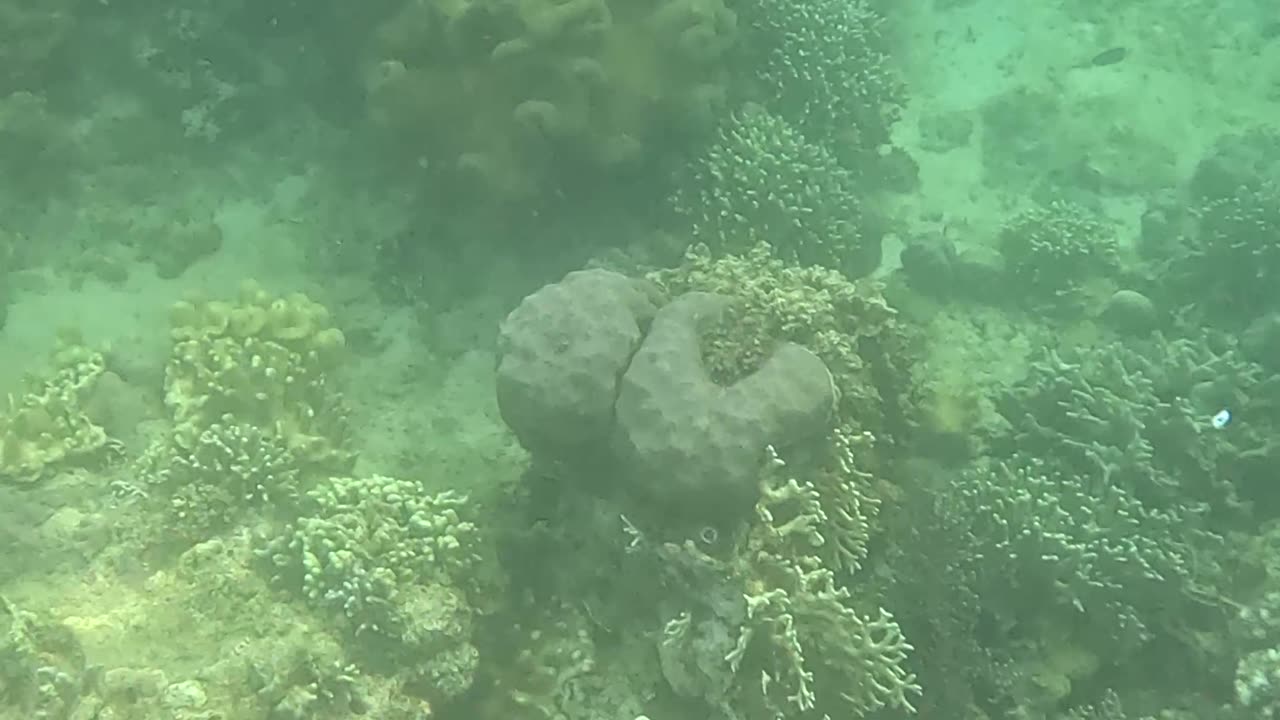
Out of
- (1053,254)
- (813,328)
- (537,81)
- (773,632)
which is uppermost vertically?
(537,81)

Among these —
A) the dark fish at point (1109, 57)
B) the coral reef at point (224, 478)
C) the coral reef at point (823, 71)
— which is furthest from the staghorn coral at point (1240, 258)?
the coral reef at point (224, 478)

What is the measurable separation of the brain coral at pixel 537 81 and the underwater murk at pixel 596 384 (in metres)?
0.03

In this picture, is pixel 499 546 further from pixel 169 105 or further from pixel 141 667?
pixel 169 105

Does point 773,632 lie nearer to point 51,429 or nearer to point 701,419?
point 701,419

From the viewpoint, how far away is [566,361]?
4.80m

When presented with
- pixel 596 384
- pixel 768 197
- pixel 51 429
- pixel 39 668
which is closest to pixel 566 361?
pixel 596 384

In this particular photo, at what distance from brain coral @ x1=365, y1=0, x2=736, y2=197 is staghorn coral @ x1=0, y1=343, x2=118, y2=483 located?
109 inches

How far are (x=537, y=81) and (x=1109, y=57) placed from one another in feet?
27.8

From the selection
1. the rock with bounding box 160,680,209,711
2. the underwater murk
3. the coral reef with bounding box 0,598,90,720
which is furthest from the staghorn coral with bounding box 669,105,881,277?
the coral reef with bounding box 0,598,90,720

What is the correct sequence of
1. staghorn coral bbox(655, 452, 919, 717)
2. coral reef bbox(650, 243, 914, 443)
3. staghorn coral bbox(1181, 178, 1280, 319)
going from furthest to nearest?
staghorn coral bbox(1181, 178, 1280, 319) → coral reef bbox(650, 243, 914, 443) → staghorn coral bbox(655, 452, 919, 717)

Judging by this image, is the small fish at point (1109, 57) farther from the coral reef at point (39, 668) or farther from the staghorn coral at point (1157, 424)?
the coral reef at point (39, 668)

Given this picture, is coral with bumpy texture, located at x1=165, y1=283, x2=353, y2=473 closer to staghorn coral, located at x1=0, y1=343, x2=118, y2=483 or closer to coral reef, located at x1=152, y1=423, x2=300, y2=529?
coral reef, located at x1=152, y1=423, x2=300, y2=529

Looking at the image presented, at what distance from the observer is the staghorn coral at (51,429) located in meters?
5.68

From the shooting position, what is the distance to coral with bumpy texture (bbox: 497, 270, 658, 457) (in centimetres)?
478
